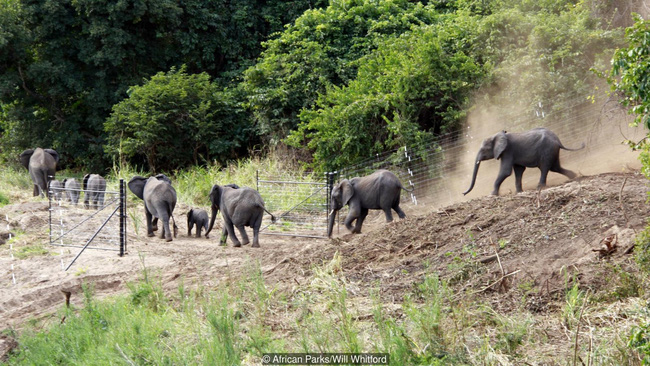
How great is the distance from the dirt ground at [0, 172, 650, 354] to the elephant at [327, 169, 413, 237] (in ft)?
4.27

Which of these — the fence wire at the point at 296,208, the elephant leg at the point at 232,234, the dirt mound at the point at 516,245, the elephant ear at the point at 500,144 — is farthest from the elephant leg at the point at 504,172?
the elephant leg at the point at 232,234

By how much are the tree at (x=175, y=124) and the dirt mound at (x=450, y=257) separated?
9654 mm

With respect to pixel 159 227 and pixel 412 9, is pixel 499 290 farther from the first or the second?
pixel 412 9

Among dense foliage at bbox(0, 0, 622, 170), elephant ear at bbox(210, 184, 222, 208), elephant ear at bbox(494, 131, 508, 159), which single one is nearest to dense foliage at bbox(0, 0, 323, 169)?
dense foliage at bbox(0, 0, 622, 170)

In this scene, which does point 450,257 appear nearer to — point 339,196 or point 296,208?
point 339,196

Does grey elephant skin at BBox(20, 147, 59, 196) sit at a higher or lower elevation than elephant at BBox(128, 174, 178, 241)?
higher

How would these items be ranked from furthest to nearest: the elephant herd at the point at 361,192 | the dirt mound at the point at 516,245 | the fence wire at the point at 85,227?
the elephant herd at the point at 361,192, the fence wire at the point at 85,227, the dirt mound at the point at 516,245

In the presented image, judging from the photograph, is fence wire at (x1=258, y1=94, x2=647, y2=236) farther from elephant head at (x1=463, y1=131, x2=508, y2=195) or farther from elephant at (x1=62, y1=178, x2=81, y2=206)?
elephant at (x1=62, y1=178, x2=81, y2=206)

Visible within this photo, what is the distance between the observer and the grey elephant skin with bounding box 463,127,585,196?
41.5 feet

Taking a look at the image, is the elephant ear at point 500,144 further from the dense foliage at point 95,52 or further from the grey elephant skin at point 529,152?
the dense foliage at point 95,52

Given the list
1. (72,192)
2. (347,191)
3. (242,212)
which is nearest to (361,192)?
(347,191)

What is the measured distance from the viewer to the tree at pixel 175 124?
851 inches

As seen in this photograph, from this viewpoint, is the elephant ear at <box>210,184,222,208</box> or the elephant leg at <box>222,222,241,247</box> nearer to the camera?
the elephant leg at <box>222,222,241,247</box>

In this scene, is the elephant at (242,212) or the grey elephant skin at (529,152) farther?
the grey elephant skin at (529,152)
